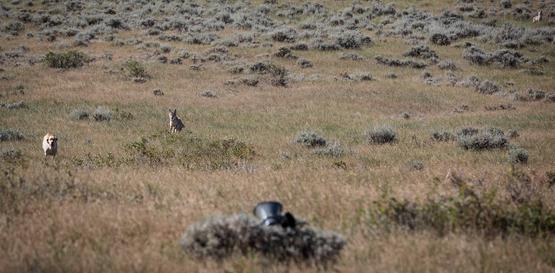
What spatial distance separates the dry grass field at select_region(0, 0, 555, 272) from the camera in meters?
5.67

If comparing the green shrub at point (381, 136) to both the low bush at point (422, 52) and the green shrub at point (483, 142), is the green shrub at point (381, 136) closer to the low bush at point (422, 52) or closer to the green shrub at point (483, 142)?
the green shrub at point (483, 142)

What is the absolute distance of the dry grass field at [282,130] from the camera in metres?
5.67

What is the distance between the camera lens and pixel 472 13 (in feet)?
160

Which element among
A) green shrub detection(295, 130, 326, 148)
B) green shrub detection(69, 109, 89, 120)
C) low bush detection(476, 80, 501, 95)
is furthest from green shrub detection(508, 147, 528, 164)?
green shrub detection(69, 109, 89, 120)

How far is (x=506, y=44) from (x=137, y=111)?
3049cm

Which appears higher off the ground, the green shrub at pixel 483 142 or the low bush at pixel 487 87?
the green shrub at pixel 483 142

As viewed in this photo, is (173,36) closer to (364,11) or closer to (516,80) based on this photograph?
(364,11)

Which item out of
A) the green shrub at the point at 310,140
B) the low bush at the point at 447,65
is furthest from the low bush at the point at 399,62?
the green shrub at the point at 310,140

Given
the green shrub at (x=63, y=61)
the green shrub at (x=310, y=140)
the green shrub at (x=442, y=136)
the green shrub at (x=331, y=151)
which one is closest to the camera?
the green shrub at (x=331, y=151)

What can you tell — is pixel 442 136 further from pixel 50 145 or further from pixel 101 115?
pixel 101 115

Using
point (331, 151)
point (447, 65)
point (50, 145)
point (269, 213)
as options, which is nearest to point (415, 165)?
point (331, 151)

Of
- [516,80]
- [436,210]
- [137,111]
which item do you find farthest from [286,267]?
[516,80]

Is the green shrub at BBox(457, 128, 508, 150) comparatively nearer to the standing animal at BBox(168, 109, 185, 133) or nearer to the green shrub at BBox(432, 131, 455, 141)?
the green shrub at BBox(432, 131, 455, 141)

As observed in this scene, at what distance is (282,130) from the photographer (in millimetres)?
19234
